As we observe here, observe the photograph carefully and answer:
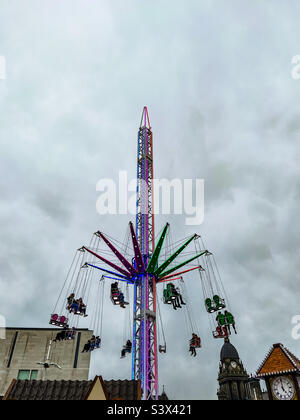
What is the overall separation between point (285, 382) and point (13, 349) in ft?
135

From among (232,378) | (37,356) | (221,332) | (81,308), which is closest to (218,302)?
(221,332)

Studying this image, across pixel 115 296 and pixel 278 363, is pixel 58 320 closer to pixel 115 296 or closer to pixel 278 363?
pixel 115 296

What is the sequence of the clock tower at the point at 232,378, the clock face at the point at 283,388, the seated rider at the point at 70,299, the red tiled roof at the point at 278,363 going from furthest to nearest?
the clock tower at the point at 232,378, the seated rider at the point at 70,299, the red tiled roof at the point at 278,363, the clock face at the point at 283,388

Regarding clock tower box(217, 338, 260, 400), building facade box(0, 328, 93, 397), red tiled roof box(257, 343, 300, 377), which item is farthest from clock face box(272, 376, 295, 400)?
clock tower box(217, 338, 260, 400)

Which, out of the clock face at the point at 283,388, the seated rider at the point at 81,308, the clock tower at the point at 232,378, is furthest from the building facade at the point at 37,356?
the clock tower at the point at 232,378

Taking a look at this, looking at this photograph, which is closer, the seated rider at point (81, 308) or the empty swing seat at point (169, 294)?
the seated rider at point (81, 308)

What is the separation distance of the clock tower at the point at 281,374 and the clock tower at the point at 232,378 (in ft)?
222

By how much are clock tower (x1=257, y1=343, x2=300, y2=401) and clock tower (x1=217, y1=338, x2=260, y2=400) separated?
67.7 metres

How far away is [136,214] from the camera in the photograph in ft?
109

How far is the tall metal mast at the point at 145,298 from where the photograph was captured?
78.0 ft

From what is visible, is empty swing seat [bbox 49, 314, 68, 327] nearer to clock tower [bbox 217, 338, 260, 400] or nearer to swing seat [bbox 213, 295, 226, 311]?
swing seat [bbox 213, 295, 226, 311]

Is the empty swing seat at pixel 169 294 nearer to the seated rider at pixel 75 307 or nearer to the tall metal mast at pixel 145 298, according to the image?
the tall metal mast at pixel 145 298
